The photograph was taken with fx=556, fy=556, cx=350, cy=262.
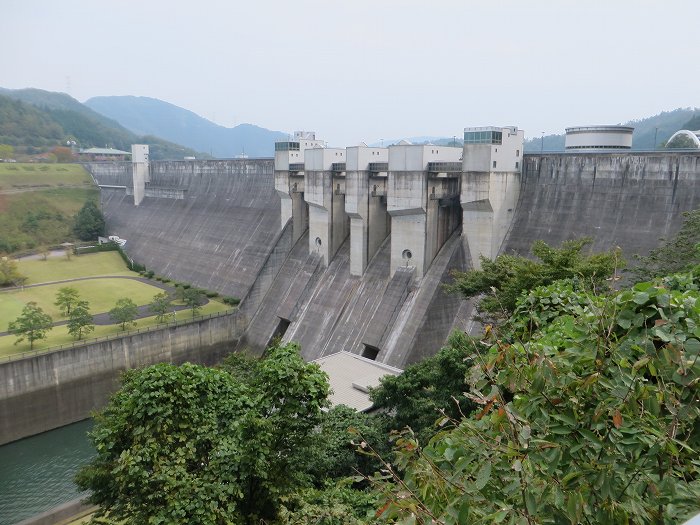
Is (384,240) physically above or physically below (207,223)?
above

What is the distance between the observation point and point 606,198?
1980 cm

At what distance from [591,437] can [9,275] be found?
124 feet

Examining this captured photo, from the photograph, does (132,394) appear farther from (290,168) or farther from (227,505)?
(290,168)

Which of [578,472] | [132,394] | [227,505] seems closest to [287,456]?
[227,505]

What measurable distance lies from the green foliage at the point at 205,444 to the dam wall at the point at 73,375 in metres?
13.8

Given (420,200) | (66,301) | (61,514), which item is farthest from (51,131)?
(61,514)

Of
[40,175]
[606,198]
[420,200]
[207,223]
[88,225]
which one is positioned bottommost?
[88,225]

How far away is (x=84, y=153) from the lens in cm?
8331

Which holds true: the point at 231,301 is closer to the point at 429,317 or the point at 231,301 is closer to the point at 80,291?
the point at 80,291

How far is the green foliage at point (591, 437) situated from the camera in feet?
10.5

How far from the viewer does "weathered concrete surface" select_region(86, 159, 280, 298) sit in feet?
105

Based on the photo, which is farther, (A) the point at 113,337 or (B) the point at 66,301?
(B) the point at 66,301

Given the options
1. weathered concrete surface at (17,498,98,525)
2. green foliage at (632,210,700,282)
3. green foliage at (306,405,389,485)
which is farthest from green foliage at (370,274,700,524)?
weathered concrete surface at (17,498,98,525)

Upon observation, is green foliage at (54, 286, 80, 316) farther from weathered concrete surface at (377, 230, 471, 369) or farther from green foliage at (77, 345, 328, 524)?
green foliage at (77, 345, 328, 524)
